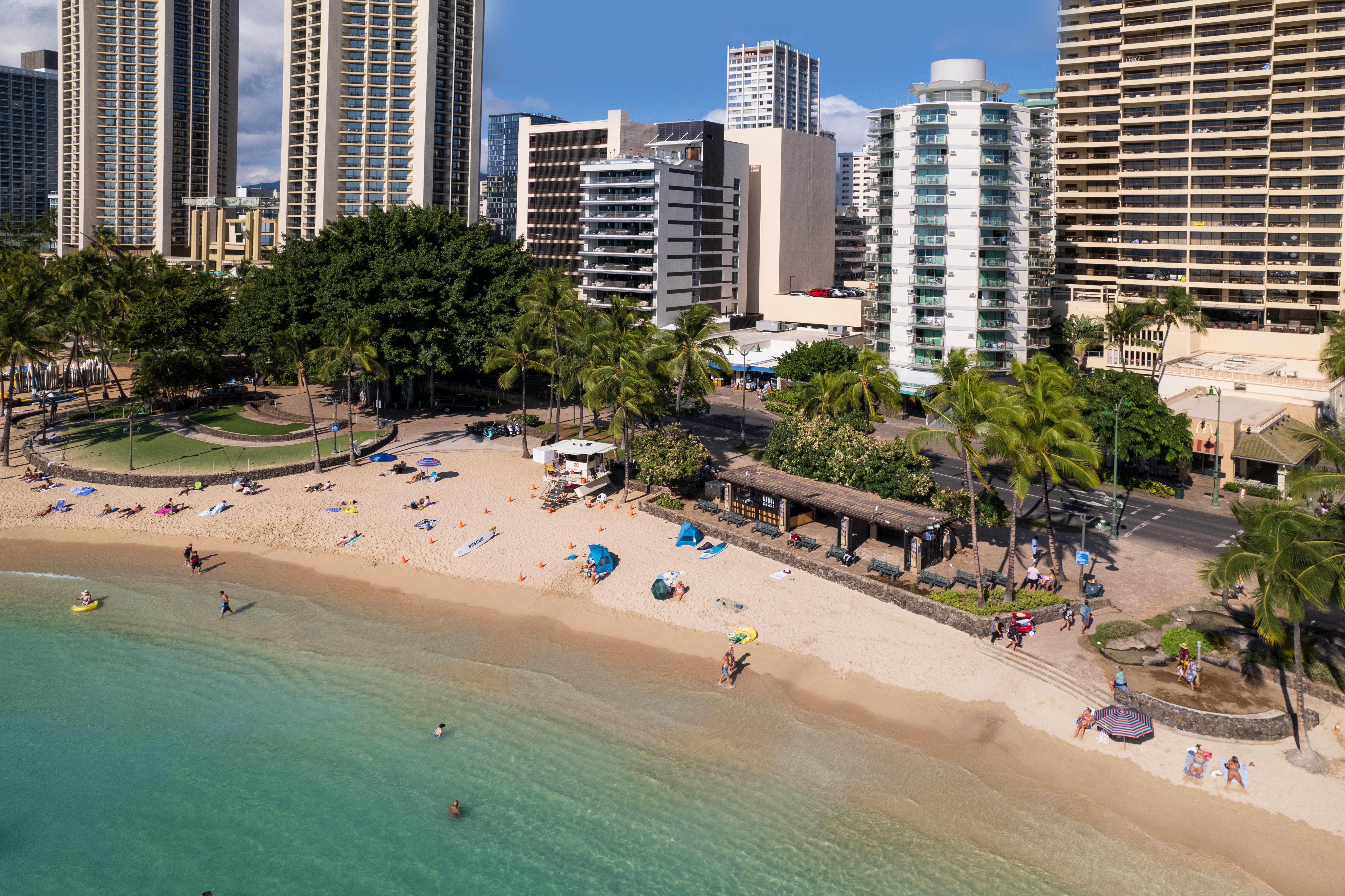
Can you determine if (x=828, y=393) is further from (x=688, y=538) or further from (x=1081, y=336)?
(x=1081, y=336)

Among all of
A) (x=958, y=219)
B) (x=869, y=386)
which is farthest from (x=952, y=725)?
(x=958, y=219)

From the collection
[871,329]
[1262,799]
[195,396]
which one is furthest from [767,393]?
[1262,799]

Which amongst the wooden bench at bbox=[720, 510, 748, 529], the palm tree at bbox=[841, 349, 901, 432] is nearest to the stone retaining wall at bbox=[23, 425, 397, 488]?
the wooden bench at bbox=[720, 510, 748, 529]

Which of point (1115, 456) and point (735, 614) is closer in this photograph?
point (735, 614)

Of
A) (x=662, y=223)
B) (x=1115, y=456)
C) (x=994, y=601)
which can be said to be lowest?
(x=994, y=601)

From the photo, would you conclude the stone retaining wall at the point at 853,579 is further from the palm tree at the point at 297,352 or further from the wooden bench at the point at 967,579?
the palm tree at the point at 297,352

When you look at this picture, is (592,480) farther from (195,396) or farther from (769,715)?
(195,396)

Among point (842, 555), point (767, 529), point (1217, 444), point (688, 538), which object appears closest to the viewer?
point (842, 555)
